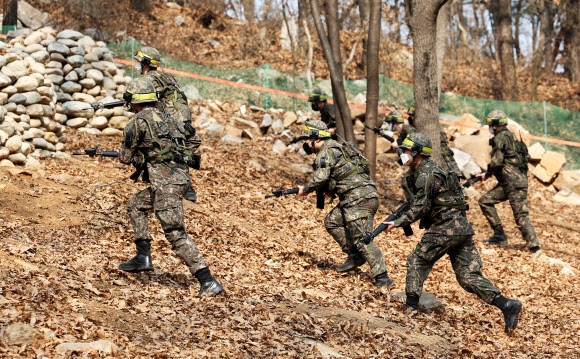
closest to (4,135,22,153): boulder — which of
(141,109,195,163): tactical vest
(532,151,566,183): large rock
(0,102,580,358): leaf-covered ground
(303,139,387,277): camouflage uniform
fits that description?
(0,102,580,358): leaf-covered ground

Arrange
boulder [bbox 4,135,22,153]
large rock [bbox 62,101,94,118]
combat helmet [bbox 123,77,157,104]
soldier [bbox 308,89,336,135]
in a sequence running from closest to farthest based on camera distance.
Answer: combat helmet [bbox 123,77,157,104]
boulder [bbox 4,135,22,153]
soldier [bbox 308,89,336,135]
large rock [bbox 62,101,94,118]

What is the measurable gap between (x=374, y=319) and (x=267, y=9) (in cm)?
2272

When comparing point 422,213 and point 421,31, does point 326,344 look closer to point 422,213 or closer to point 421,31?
point 422,213

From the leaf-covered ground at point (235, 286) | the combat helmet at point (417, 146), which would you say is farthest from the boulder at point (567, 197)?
the combat helmet at point (417, 146)

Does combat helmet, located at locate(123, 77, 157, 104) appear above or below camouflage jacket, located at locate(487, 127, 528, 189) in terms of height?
above

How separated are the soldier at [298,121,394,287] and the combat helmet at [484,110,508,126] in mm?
4310

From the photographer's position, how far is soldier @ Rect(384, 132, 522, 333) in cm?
805

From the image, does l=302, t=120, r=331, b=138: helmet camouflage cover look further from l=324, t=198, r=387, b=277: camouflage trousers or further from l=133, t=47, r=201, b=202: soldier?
l=133, t=47, r=201, b=202: soldier

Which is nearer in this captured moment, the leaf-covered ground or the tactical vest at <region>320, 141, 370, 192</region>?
the leaf-covered ground

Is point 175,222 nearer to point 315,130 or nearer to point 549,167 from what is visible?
point 315,130

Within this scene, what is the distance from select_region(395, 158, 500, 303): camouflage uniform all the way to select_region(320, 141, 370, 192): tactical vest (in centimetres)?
115

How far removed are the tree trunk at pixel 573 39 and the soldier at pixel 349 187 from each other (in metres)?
25.2

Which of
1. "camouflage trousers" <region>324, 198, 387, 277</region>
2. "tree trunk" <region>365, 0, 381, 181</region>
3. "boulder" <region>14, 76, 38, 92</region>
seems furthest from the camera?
"tree trunk" <region>365, 0, 381, 181</region>

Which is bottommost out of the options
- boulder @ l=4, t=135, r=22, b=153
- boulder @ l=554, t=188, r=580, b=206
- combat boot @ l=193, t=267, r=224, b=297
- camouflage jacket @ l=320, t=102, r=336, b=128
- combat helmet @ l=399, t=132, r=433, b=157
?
boulder @ l=554, t=188, r=580, b=206
